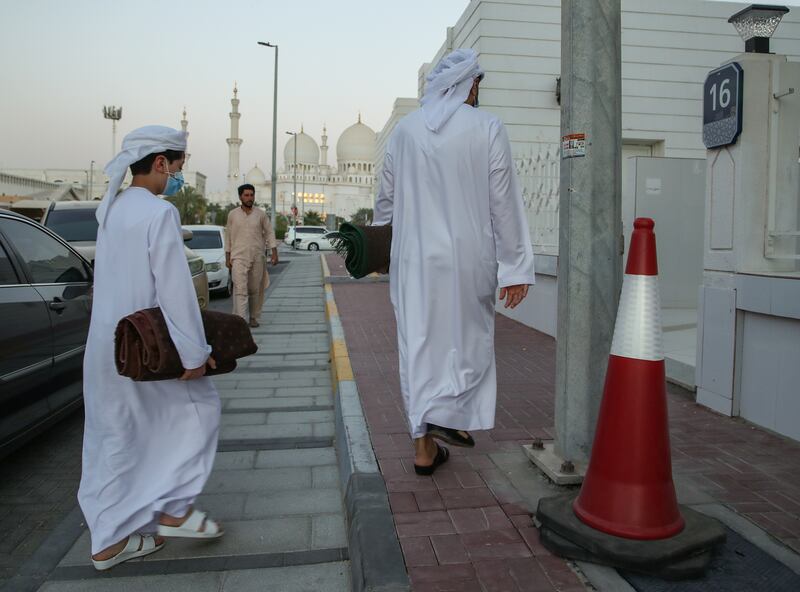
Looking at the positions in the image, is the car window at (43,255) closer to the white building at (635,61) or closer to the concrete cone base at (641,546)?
the concrete cone base at (641,546)

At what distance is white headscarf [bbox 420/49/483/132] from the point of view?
3.65 metres

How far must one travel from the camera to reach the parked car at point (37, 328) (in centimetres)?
400

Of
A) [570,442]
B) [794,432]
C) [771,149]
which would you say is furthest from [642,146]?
[570,442]

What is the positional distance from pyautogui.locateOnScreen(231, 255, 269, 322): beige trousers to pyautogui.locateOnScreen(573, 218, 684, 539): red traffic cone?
279 inches

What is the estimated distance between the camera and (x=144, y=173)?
313cm

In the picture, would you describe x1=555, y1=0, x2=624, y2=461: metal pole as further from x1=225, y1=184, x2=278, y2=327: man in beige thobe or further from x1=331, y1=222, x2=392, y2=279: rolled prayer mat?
x1=225, y1=184, x2=278, y2=327: man in beige thobe

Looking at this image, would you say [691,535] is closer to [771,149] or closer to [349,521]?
[349,521]

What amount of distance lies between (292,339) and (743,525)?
6.77 meters

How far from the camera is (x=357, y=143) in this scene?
118 metres

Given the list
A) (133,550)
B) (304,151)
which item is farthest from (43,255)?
(304,151)

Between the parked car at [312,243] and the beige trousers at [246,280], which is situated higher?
the parked car at [312,243]

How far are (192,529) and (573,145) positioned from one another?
2440mm

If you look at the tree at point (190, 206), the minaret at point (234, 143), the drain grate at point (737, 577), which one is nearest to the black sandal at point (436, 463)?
the drain grate at point (737, 577)

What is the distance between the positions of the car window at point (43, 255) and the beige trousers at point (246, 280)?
3845 mm
